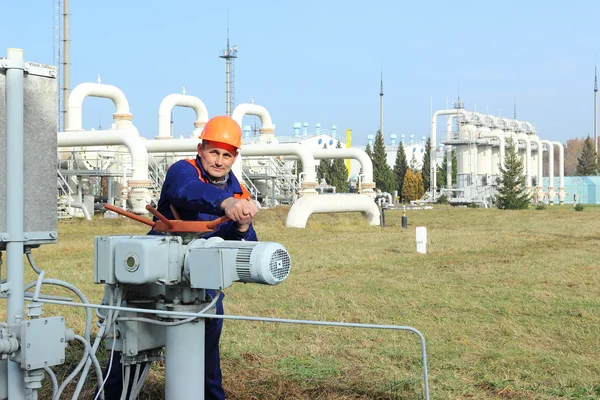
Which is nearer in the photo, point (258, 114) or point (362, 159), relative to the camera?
point (362, 159)

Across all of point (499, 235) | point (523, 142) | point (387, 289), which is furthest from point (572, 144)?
point (387, 289)

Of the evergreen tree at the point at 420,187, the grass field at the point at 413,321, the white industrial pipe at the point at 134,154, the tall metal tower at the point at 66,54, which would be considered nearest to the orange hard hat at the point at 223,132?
the grass field at the point at 413,321

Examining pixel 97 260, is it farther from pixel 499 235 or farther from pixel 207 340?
pixel 499 235

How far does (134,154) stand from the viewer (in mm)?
22719

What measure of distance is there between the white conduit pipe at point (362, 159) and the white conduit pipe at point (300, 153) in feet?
7.92

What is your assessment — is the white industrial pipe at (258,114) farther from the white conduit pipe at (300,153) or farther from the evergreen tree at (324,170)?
the evergreen tree at (324,170)

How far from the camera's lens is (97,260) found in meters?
2.99

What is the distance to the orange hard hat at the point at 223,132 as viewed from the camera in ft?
11.0

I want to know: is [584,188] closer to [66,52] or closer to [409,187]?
[409,187]

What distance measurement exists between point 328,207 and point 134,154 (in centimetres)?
590

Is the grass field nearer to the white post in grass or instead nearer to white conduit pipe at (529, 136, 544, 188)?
the white post in grass

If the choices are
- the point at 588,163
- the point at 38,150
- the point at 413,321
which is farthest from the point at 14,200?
the point at 588,163

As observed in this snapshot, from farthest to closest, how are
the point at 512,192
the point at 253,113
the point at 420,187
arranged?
the point at 420,187 < the point at 512,192 < the point at 253,113

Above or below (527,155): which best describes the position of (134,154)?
below
